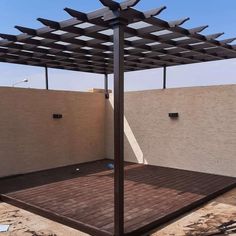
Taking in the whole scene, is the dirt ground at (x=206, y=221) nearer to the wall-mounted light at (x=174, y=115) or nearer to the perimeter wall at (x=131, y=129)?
the perimeter wall at (x=131, y=129)

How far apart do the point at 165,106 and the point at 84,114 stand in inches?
101

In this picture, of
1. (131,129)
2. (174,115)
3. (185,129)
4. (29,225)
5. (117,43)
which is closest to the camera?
(117,43)

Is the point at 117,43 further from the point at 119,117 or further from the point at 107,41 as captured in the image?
the point at 107,41

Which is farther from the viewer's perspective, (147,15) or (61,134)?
(61,134)

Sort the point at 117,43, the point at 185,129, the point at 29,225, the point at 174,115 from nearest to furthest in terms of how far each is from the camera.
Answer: the point at 117,43 < the point at 29,225 < the point at 185,129 < the point at 174,115

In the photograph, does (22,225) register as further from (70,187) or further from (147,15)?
(147,15)

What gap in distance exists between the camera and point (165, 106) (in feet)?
26.6

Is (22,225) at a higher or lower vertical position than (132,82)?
lower

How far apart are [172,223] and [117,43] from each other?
2741 millimetres

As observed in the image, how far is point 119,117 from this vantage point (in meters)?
3.78

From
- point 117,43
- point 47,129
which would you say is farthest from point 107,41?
point 47,129

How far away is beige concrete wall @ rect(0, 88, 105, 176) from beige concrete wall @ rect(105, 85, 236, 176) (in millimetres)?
1133

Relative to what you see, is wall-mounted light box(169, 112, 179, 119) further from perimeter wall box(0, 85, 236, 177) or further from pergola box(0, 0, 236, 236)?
pergola box(0, 0, 236, 236)

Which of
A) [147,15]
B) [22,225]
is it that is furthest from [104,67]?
[22,225]
